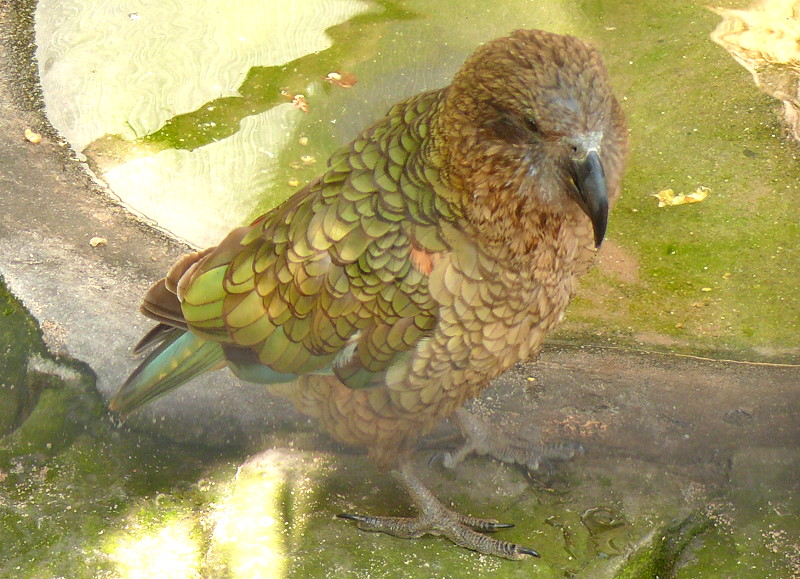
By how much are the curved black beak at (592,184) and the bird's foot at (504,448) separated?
3.41 ft

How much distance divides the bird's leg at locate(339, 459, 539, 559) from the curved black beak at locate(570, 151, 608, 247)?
1105 millimetres

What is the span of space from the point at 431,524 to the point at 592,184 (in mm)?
1276

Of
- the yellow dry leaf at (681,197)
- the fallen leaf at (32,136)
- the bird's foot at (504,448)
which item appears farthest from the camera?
the fallen leaf at (32,136)

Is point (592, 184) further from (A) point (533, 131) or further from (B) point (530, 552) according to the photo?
(B) point (530, 552)

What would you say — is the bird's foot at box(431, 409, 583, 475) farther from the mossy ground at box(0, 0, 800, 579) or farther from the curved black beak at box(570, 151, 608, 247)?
the curved black beak at box(570, 151, 608, 247)

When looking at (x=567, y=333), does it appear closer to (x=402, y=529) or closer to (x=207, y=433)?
(x=402, y=529)

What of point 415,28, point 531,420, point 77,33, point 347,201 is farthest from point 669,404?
point 77,33

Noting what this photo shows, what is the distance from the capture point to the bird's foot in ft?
9.29

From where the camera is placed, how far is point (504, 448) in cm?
288

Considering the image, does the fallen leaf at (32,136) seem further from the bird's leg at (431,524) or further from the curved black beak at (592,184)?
the curved black beak at (592,184)

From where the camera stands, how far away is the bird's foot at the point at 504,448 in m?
2.83

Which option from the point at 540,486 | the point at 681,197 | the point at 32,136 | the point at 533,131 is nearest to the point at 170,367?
the point at 540,486

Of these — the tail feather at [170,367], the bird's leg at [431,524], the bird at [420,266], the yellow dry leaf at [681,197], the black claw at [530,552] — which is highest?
the bird at [420,266]

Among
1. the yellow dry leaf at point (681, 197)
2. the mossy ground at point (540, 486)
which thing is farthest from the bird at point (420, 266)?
the yellow dry leaf at point (681, 197)
